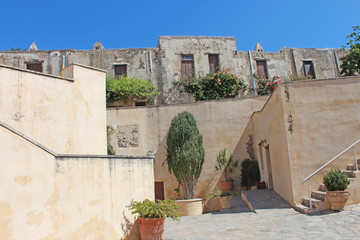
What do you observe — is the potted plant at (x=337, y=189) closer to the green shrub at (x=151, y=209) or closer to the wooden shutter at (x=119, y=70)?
the green shrub at (x=151, y=209)

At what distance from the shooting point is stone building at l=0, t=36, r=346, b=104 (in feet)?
60.8

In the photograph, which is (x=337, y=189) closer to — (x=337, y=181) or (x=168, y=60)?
(x=337, y=181)

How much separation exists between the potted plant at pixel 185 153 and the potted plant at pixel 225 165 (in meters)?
1.19

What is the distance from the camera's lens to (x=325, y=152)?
9227 mm

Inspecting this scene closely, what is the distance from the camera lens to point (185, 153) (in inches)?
494

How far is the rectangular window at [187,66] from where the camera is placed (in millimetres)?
18831

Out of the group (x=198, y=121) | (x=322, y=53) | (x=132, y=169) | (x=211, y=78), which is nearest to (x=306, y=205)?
(x=132, y=169)

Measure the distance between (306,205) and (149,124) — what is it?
775 cm

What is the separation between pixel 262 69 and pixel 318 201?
12.8 metres

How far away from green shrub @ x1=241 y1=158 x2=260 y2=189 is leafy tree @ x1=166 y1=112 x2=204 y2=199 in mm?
2093

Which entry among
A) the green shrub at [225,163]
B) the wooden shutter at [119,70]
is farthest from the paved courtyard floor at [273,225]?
the wooden shutter at [119,70]

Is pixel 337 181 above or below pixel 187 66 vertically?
below

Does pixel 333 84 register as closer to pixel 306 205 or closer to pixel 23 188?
pixel 306 205

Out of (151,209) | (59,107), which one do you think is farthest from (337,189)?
(59,107)
